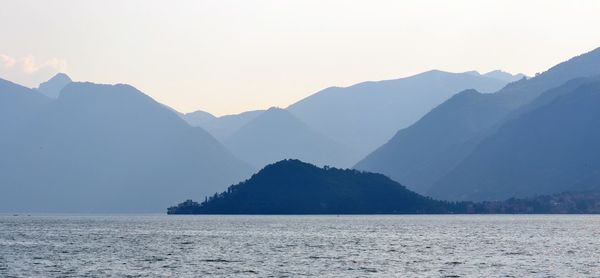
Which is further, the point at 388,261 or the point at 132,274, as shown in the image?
the point at 388,261

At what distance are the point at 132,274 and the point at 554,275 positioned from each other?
57141 mm

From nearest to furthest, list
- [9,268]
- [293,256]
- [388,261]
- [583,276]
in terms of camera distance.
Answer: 1. [583,276]
2. [9,268]
3. [388,261]
4. [293,256]

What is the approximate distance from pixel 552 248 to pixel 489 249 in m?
13.1

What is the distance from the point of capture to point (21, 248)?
638 feet

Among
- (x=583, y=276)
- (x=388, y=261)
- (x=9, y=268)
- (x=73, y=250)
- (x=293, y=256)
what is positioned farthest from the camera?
(x=73, y=250)

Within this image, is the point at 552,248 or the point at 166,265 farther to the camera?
the point at 552,248

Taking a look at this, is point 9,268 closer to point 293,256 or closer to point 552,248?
point 293,256

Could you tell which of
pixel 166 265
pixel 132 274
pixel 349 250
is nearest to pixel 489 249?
pixel 349 250

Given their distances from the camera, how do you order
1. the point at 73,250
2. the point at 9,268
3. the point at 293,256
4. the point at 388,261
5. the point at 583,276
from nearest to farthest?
the point at 583,276, the point at 9,268, the point at 388,261, the point at 293,256, the point at 73,250

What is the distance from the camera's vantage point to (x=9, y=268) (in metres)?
145

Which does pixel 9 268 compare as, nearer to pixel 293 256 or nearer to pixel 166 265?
pixel 166 265

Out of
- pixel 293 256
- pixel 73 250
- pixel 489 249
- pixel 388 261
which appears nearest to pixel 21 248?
pixel 73 250

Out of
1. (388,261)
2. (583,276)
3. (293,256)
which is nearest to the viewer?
(583,276)

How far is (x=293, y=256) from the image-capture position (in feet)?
568
